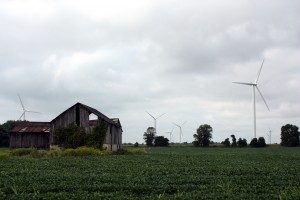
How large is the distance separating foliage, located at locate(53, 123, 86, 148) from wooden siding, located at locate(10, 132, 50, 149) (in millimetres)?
7086

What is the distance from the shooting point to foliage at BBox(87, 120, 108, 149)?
58781 mm

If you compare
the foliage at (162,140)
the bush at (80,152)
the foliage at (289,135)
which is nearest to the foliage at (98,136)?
the bush at (80,152)

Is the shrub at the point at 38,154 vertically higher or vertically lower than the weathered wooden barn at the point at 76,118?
lower

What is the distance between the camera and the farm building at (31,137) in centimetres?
6631

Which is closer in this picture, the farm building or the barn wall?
the barn wall

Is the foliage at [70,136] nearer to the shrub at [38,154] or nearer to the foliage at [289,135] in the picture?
the shrub at [38,154]

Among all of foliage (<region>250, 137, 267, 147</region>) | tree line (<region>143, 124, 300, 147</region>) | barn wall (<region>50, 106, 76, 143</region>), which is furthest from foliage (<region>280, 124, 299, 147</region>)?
barn wall (<region>50, 106, 76, 143</region>)

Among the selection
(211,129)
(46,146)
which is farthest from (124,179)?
(211,129)

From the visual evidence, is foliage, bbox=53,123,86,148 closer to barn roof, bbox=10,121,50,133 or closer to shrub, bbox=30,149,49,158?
barn roof, bbox=10,121,50,133

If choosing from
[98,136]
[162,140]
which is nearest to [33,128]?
[98,136]

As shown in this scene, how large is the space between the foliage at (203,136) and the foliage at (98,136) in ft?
290

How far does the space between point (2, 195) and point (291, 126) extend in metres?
137

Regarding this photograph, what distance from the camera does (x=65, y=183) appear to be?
65.9ft

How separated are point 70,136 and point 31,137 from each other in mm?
10746
